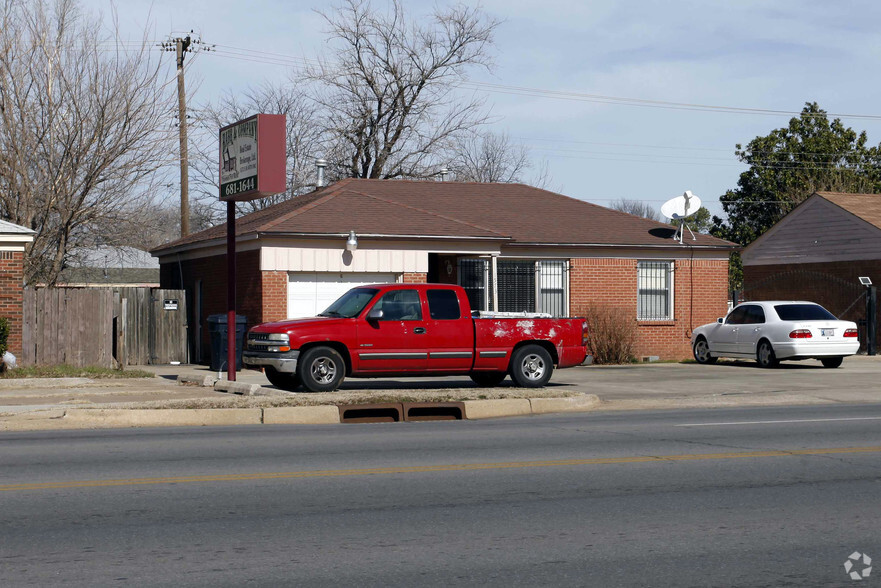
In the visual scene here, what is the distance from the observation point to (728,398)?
57.4 feet

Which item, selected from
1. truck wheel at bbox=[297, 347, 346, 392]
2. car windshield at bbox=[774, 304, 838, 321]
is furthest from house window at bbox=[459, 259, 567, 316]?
truck wheel at bbox=[297, 347, 346, 392]

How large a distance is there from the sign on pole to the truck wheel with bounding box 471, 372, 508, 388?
4976mm

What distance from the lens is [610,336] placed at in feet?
85.3

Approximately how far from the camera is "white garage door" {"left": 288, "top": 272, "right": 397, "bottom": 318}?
23422 millimetres

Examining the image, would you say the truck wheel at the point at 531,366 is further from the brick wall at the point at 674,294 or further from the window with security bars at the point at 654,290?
the window with security bars at the point at 654,290

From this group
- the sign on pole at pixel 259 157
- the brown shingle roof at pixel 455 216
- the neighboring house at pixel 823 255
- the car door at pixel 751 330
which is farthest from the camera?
the neighboring house at pixel 823 255

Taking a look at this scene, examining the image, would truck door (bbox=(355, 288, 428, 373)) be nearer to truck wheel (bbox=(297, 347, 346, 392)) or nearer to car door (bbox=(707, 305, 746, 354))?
truck wheel (bbox=(297, 347, 346, 392))

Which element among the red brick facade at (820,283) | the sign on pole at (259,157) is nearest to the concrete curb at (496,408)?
the sign on pole at (259,157)

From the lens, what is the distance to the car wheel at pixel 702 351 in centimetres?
2620

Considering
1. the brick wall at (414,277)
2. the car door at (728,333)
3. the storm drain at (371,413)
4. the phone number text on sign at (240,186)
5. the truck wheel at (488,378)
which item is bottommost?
the storm drain at (371,413)

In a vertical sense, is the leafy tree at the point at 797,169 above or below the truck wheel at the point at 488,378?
above

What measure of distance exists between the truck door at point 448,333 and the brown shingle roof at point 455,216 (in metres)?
5.61

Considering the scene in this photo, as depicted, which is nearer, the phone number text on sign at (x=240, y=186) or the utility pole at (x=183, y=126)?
the phone number text on sign at (x=240, y=186)

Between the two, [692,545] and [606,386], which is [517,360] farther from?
[692,545]
